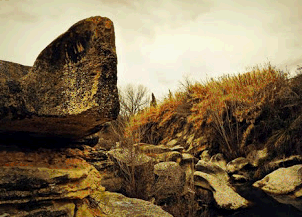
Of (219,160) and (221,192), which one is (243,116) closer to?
(219,160)

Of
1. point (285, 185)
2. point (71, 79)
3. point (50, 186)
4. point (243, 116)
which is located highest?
point (243, 116)

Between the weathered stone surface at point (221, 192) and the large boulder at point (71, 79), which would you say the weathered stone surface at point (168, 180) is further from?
the large boulder at point (71, 79)

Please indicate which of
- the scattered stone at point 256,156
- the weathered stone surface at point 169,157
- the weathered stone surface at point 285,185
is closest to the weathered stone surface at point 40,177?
the weathered stone surface at point 285,185

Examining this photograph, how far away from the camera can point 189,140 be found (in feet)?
35.7

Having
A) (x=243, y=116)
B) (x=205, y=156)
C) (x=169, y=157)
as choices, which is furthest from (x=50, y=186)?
(x=243, y=116)

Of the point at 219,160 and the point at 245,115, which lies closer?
the point at 219,160

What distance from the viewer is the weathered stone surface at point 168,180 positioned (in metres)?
5.24

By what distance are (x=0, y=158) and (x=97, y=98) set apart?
3.02 ft

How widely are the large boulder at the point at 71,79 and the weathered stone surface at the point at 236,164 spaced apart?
697 cm

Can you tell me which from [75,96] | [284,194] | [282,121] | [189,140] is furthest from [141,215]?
[189,140]

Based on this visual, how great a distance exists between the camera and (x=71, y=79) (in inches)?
64.8

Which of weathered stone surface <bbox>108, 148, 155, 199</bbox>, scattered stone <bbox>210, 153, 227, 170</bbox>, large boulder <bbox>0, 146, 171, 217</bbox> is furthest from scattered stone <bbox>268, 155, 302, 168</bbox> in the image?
large boulder <bbox>0, 146, 171, 217</bbox>

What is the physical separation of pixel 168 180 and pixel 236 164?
344 centimetres

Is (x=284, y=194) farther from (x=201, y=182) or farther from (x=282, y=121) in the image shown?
(x=282, y=121)
